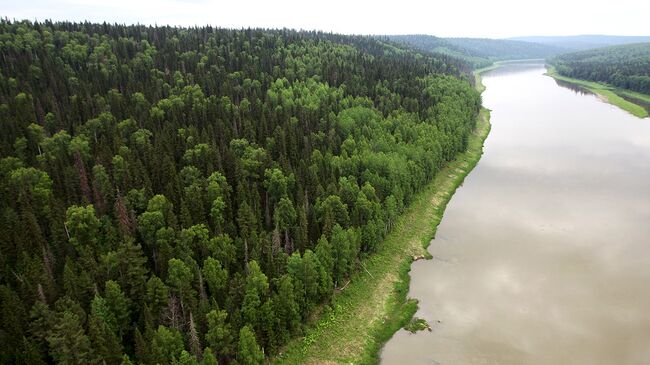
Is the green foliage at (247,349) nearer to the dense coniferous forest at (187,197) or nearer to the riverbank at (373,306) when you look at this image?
the dense coniferous forest at (187,197)

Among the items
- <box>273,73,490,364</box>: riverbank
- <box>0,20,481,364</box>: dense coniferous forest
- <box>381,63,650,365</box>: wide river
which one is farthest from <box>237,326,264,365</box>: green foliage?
<box>381,63,650,365</box>: wide river

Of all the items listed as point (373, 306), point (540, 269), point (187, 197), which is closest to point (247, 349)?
point (373, 306)

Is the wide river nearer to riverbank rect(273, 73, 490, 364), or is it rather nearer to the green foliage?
riverbank rect(273, 73, 490, 364)

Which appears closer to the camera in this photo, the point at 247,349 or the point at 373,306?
the point at 247,349

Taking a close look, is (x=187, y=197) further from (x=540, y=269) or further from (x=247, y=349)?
(x=540, y=269)

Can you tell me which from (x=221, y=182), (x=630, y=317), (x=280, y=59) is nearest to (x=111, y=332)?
(x=221, y=182)

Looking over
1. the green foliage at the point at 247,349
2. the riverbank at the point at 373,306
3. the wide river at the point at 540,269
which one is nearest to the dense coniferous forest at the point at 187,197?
the green foliage at the point at 247,349
